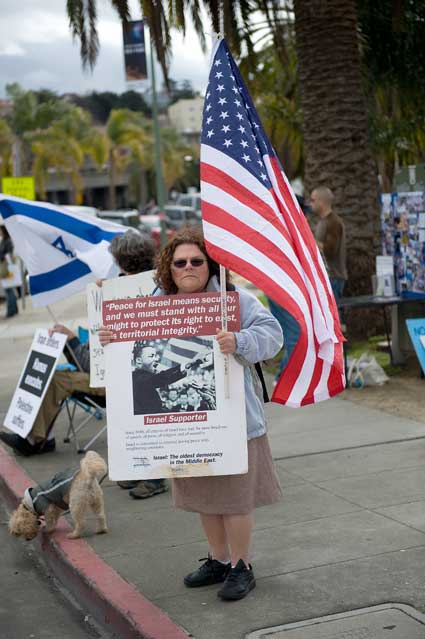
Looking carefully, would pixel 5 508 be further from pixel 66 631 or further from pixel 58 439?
pixel 66 631

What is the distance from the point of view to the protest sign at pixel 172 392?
4559 mm

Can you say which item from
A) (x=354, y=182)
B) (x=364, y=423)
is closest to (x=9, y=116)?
(x=354, y=182)

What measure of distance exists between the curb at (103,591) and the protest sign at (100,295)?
59.2 inches

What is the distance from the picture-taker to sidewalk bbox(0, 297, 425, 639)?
4.65 m

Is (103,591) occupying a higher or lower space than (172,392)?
lower

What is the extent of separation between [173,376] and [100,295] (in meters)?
2.83

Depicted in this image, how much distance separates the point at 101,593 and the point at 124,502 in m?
1.71

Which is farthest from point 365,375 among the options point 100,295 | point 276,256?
point 276,256

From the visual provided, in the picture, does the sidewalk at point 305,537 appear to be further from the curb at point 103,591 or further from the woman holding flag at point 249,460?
the woman holding flag at point 249,460

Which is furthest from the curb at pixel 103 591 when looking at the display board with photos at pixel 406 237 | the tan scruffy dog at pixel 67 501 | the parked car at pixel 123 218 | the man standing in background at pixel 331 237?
the parked car at pixel 123 218

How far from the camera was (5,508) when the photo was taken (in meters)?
7.26

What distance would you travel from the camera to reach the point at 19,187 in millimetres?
26016

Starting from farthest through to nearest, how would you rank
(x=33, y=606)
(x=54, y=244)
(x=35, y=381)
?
(x=54, y=244) → (x=35, y=381) → (x=33, y=606)

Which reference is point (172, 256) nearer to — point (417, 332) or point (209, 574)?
point (209, 574)
